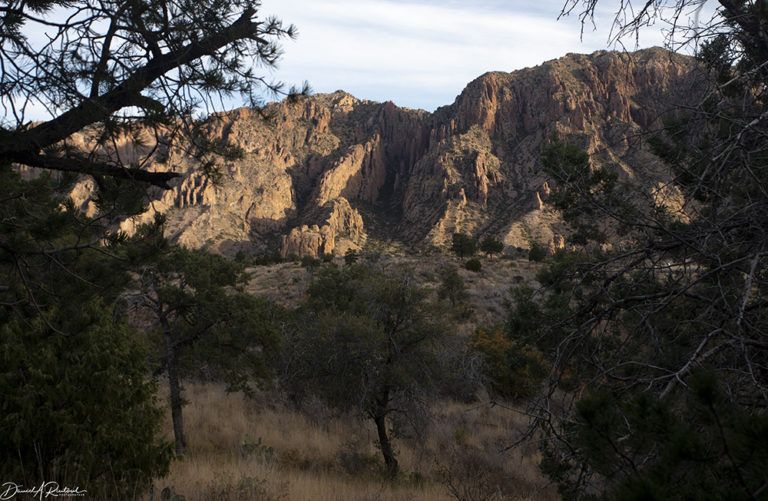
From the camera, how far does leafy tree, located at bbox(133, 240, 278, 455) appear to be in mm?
11781

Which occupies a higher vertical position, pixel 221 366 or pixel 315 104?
pixel 315 104

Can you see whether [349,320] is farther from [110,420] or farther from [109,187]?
[109,187]

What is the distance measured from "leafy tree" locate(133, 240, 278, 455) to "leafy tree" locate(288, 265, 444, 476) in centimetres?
227

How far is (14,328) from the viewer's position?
4.45 meters

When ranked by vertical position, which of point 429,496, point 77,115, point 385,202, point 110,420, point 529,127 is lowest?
point 429,496

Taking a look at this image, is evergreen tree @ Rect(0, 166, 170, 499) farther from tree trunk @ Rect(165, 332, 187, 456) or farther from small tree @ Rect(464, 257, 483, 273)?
small tree @ Rect(464, 257, 483, 273)

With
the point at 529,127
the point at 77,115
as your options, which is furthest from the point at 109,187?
the point at 529,127

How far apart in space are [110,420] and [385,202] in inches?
4841

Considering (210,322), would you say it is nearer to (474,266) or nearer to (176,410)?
(176,410)

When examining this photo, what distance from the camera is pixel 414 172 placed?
120625mm

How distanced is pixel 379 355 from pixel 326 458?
3.29m

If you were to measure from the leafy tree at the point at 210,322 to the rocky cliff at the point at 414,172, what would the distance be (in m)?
64.2

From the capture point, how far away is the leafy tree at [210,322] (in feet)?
38.7
